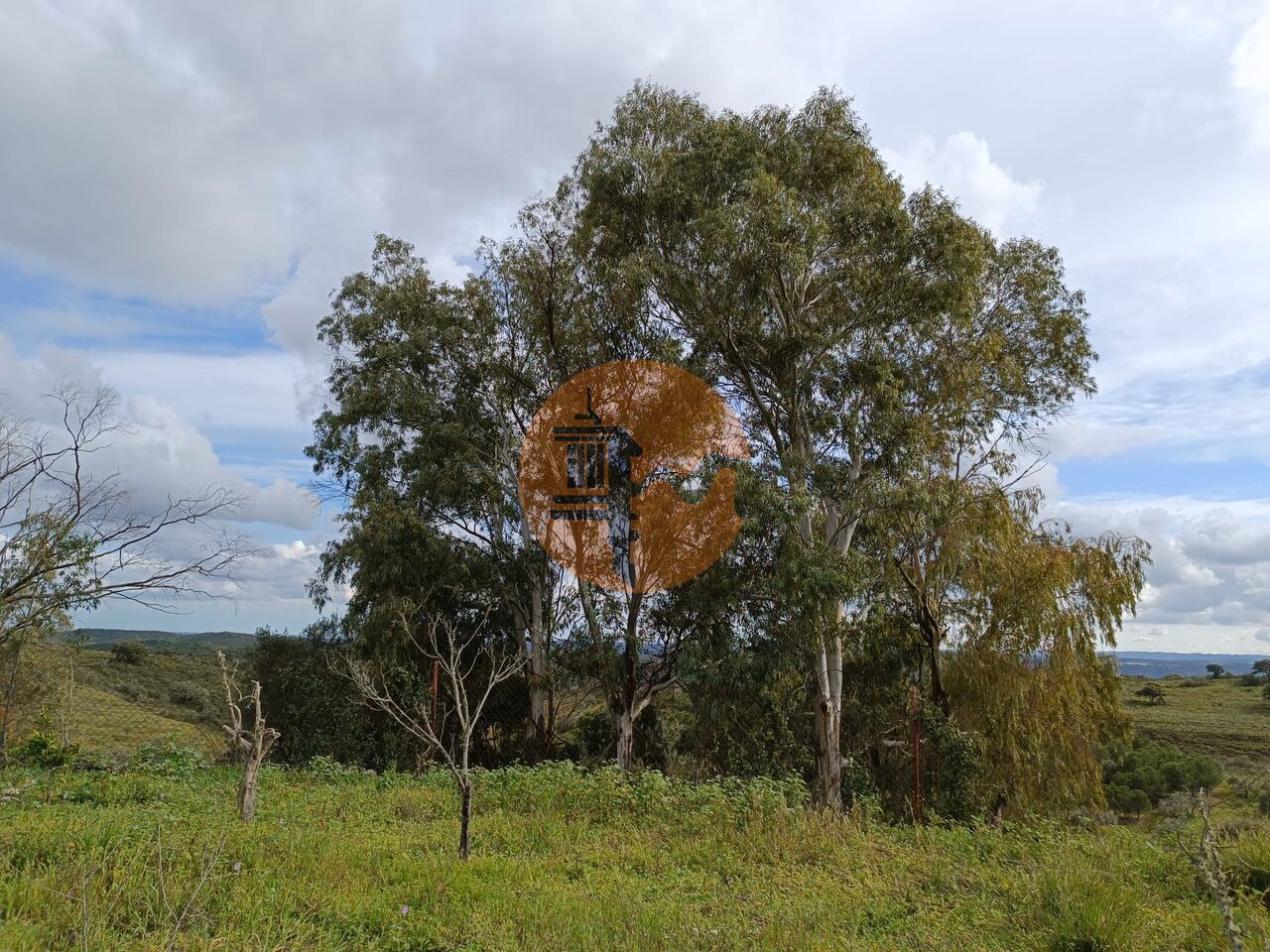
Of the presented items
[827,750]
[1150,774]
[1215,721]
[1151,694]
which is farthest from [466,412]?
[1151,694]

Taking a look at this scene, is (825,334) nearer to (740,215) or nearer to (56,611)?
(740,215)

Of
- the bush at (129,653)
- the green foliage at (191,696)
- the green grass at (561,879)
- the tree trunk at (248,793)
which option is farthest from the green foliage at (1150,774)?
the bush at (129,653)

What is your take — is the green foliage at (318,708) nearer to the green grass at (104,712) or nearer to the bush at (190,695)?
the green grass at (104,712)

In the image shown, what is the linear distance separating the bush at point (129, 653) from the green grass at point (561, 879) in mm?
19715

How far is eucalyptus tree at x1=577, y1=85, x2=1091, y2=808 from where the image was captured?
1084 cm

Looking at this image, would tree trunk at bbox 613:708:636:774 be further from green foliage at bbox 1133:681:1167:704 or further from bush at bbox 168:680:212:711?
green foliage at bbox 1133:681:1167:704

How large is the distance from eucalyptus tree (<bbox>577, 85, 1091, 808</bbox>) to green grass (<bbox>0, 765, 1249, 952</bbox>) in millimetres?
4090

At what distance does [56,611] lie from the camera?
7.79 m

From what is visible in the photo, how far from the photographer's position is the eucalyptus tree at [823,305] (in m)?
10.8

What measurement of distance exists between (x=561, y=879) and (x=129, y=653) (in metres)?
25.0

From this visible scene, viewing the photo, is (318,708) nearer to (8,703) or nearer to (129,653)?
(8,703)

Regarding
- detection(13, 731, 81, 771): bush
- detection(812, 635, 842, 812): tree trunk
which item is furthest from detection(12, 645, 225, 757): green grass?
detection(812, 635, 842, 812): tree trunk

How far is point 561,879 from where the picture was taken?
5.31 metres

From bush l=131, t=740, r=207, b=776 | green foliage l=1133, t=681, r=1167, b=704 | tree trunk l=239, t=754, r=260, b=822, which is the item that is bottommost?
green foliage l=1133, t=681, r=1167, b=704
